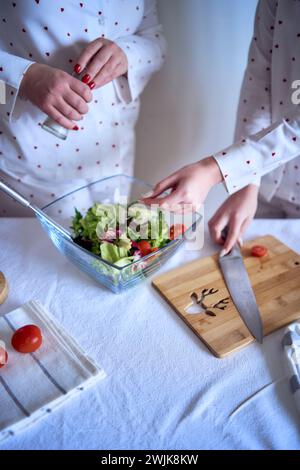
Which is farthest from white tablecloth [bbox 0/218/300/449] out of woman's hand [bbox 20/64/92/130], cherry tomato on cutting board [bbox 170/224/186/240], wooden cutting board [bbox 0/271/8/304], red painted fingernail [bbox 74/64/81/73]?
red painted fingernail [bbox 74/64/81/73]

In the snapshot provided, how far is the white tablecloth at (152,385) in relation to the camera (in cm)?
48

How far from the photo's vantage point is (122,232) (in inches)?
28.4

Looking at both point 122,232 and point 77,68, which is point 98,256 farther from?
point 77,68

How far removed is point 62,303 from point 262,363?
0.35m

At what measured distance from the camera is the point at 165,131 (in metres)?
1.29

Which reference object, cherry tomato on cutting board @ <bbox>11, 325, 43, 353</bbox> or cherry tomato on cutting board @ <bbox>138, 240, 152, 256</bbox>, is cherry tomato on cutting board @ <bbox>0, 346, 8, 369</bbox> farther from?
cherry tomato on cutting board @ <bbox>138, 240, 152, 256</bbox>

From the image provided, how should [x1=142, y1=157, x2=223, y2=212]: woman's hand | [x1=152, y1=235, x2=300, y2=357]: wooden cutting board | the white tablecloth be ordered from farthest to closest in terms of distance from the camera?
[x1=142, y1=157, x2=223, y2=212]: woman's hand < [x1=152, y1=235, x2=300, y2=357]: wooden cutting board < the white tablecloth

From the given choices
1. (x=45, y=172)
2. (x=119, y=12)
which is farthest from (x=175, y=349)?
(x=119, y=12)

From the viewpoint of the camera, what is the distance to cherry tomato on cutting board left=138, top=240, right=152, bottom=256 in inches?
27.7

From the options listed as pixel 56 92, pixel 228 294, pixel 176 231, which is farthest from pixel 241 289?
pixel 56 92

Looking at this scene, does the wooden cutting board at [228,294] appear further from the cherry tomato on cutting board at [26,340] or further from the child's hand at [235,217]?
the cherry tomato on cutting board at [26,340]

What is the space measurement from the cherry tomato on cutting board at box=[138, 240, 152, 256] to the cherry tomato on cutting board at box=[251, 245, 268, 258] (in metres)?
0.22

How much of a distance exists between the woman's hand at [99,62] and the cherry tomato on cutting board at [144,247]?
1.20 feet
